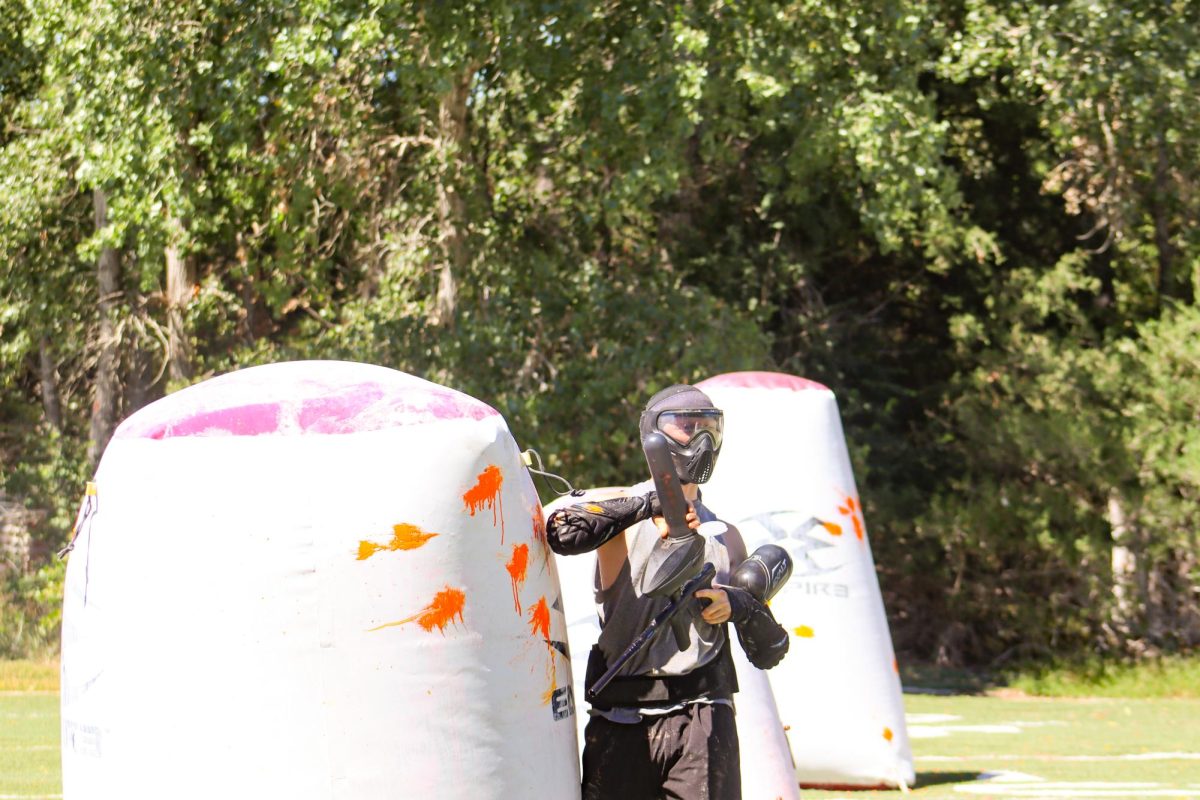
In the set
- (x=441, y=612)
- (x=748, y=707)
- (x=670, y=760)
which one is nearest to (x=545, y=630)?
(x=441, y=612)

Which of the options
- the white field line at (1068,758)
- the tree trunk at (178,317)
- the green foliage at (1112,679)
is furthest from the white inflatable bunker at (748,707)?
the green foliage at (1112,679)

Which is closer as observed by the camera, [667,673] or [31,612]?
[667,673]

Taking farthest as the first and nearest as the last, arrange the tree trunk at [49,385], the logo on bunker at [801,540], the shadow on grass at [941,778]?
1. the tree trunk at [49,385]
2. the shadow on grass at [941,778]
3. the logo on bunker at [801,540]

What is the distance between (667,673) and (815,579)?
485 cm

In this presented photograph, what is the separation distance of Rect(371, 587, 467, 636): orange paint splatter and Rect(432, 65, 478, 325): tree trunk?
13.5m

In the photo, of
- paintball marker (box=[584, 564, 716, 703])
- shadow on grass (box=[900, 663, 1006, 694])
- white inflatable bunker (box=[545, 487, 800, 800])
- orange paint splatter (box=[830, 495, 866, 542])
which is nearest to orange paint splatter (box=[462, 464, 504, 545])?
paintball marker (box=[584, 564, 716, 703])

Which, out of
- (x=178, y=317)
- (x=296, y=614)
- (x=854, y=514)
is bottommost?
(x=854, y=514)

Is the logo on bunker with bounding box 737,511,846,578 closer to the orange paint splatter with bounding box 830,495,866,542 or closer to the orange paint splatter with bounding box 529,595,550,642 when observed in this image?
the orange paint splatter with bounding box 830,495,866,542

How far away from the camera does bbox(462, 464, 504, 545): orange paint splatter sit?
4.43 m

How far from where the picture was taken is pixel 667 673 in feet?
16.1

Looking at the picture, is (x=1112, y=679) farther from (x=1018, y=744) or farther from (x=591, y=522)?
(x=591, y=522)

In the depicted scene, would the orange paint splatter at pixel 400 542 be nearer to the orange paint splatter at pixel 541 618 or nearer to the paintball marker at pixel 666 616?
the orange paint splatter at pixel 541 618

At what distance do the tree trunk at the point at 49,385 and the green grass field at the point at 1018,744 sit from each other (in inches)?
243

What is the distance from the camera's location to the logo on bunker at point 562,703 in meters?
4.66
